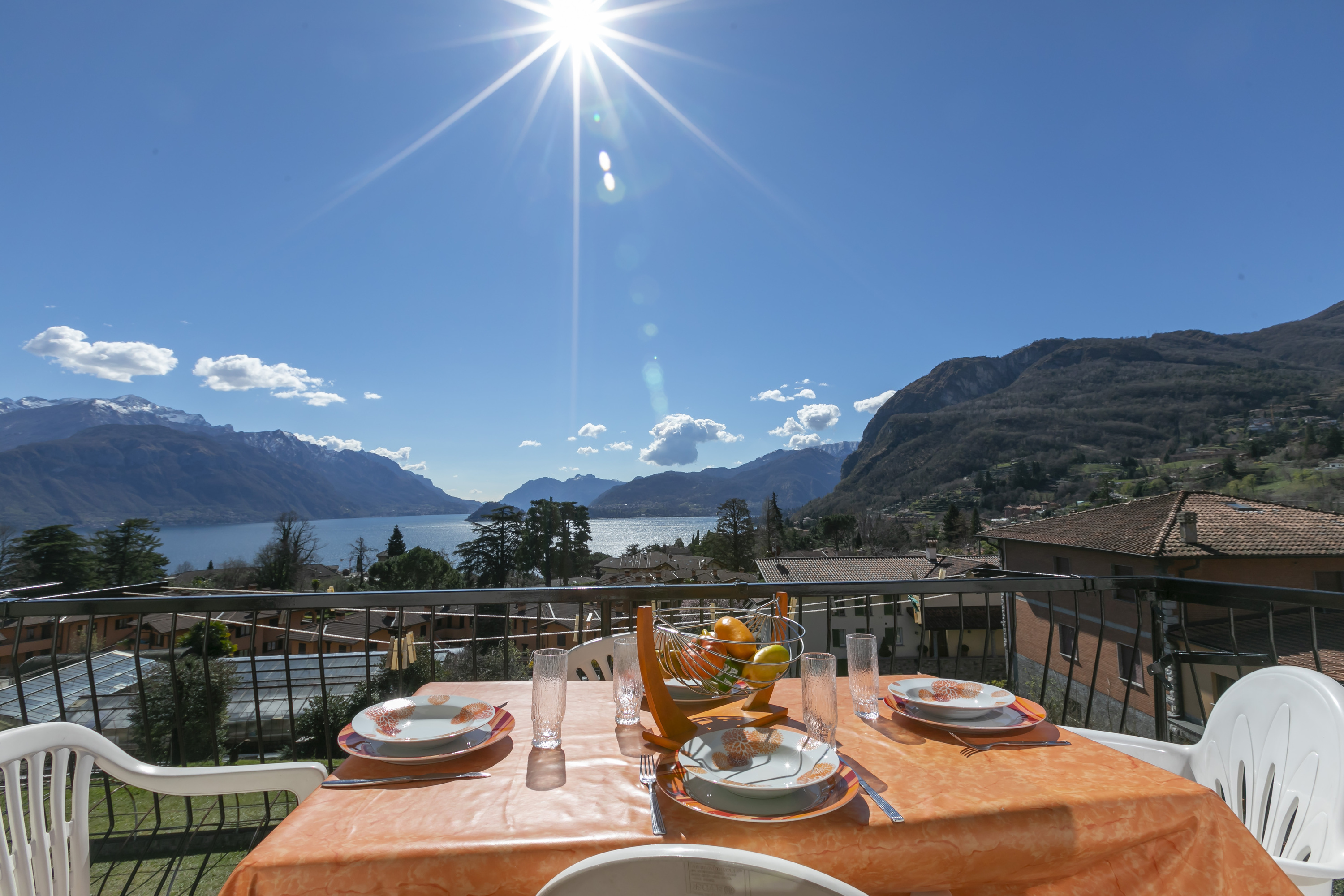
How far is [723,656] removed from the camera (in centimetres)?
98

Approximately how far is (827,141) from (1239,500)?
2077 cm

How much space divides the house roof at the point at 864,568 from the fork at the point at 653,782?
75.1 feet

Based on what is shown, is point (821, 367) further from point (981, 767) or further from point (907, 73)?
point (981, 767)

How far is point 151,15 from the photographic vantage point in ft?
26.7

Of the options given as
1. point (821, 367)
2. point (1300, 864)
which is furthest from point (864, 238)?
point (821, 367)

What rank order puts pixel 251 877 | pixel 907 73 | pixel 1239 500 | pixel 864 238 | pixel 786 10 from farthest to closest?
pixel 1239 500
pixel 864 238
pixel 907 73
pixel 786 10
pixel 251 877

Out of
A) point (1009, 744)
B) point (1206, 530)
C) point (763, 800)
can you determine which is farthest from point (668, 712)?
point (1206, 530)

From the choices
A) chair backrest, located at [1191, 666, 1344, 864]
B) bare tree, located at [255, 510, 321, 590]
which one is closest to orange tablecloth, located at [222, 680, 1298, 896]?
chair backrest, located at [1191, 666, 1344, 864]

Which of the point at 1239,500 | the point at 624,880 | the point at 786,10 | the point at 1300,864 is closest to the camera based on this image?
the point at 624,880

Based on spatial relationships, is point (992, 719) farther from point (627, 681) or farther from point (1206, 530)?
point (1206, 530)

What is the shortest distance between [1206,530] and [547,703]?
2194cm

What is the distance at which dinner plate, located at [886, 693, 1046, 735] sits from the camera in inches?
42.1

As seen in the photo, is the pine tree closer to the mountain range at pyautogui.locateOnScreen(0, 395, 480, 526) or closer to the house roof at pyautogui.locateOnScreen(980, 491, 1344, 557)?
the house roof at pyautogui.locateOnScreen(980, 491, 1344, 557)

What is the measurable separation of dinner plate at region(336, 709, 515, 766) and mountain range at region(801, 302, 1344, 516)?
7099cm
